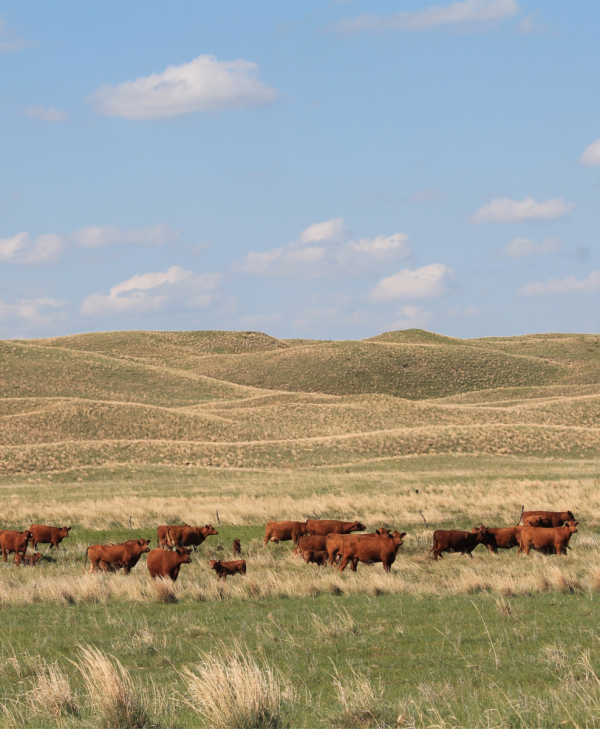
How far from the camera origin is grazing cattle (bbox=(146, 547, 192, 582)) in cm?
1545

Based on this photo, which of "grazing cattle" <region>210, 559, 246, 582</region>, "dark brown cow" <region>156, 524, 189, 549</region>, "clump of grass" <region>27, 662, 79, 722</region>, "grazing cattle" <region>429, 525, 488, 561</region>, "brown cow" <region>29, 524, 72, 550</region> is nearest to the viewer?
"clump of grass" <region>27, 662, 79, 722</region>

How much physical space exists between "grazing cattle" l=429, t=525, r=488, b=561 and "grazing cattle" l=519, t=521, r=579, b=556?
1091 mm

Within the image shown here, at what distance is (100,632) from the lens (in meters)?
11.3

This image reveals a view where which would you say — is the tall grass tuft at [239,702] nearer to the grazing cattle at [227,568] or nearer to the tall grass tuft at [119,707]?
the tall grass tuft at [119,707]

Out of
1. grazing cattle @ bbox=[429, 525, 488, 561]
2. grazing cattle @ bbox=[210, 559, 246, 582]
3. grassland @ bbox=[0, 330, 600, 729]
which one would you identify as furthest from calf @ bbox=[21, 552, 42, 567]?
grazing cattle @ bbox=[429, 525, 488, 561]

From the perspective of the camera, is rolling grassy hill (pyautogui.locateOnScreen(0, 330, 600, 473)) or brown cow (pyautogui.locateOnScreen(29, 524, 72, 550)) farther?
rolling grassy hill (pyautogui.locateOnScreen(0, 330, 600, 473))

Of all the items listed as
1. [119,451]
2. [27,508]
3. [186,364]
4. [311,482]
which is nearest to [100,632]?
[27,508]

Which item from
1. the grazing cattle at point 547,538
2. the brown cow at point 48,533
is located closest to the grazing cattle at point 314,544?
the grazing cattle at point 547,538

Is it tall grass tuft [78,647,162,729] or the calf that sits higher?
tall grass tuft [78,647,162,729]

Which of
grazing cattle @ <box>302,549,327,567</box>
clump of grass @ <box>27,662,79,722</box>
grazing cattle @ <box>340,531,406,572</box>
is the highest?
clump of grass @ <box>27,662,79,722</box>

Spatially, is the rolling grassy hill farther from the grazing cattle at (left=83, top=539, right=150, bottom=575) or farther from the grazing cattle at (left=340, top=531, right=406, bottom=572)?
the grazing cattle at (left=340, top=531, right=406, bottom=572)

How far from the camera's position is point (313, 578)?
15.6m

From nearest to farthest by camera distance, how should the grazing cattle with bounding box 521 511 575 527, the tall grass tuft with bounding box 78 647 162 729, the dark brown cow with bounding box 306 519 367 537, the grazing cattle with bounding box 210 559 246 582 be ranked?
the tall grass tuft with bounding box 78 647 162 729 < the grazing cattle with bounding box 210 559 246 582 < the dark brown cow with bounding box 306 519 367 537 < the grazing cattle with bounding box 521 511 575 527

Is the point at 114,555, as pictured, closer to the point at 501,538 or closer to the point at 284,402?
the point at 501,538
